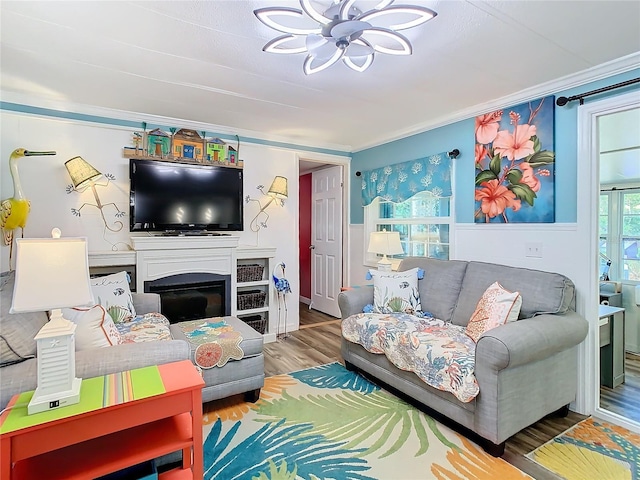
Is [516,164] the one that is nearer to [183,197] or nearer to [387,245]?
[387,245]

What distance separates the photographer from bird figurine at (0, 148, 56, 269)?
8.60 feet

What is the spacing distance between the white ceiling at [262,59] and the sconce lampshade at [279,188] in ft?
2.47

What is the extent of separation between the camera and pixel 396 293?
3049 millimetres

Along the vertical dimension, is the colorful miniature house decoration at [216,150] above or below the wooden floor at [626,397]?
above

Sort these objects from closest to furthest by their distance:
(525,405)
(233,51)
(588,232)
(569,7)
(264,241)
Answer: (569,7)
(525,405)
(233,51)
(588,232)
(264,241)

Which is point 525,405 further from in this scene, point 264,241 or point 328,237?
point 328,237

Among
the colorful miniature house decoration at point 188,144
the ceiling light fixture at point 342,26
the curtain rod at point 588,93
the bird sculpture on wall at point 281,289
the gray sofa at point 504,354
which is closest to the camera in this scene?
the ceiling light fixture at point 342,26

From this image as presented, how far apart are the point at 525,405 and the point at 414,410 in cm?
71

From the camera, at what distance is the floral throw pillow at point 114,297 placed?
8.34 feet

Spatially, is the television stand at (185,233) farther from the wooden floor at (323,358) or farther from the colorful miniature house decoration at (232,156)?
the wooden floor at (323,358)

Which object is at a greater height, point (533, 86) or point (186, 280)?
point (533, 86)

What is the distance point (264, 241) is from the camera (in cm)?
411

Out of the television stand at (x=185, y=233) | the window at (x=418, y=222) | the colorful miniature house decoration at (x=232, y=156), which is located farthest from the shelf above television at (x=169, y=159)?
the window at (x=418, y=222)

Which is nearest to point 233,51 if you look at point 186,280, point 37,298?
point 37,298
